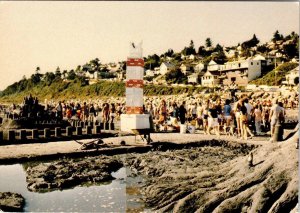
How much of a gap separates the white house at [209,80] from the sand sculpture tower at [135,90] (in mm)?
31639

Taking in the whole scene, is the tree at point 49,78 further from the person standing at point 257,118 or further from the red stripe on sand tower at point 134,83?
the person standing at point 257,118

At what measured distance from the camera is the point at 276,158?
7254mm

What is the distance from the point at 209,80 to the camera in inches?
1927

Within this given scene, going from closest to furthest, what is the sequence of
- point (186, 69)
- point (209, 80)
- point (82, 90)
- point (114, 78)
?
point (82, 90), point (114, 78), point (209, 80), point (186, 69)

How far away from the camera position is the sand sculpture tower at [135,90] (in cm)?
1199

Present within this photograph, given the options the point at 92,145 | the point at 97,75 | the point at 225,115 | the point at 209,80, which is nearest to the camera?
the point at 92,145

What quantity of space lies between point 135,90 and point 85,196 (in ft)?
15.1

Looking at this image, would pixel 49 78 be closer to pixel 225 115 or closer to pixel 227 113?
pixel 225 115

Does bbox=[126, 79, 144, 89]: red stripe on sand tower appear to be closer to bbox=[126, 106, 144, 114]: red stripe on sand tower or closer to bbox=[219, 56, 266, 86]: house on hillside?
bbox=[126, 106, 144, 114]: red stripe on sand tower

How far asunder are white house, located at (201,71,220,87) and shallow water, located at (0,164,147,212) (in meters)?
35.1

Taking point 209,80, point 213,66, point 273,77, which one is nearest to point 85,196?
point 273,77

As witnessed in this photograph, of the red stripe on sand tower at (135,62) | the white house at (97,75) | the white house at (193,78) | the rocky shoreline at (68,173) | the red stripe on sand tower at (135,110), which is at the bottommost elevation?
the rocky shoreline at (68,173)

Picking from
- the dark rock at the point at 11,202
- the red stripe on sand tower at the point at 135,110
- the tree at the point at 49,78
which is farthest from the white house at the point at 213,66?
the dark rock at the point at 11,202

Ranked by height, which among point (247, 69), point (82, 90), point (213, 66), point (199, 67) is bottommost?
point (82, 90)
